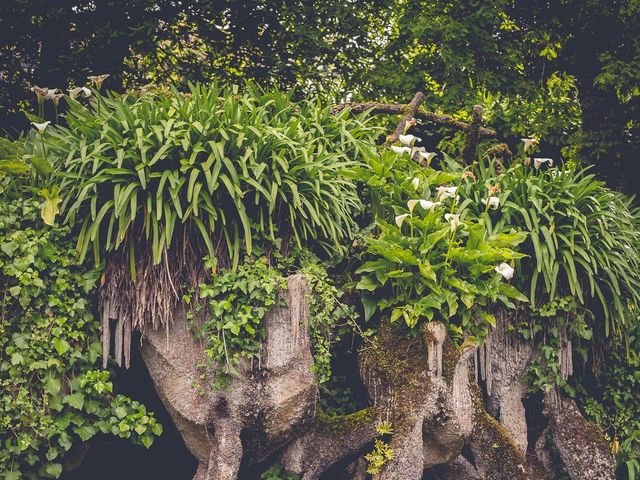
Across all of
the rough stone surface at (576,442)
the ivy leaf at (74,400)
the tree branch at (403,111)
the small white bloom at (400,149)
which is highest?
the tree branch at (403,111)

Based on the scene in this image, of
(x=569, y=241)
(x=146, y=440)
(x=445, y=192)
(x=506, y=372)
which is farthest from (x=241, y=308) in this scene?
(x=569, y=241)

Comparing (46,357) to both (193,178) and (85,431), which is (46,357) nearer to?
(85,431)

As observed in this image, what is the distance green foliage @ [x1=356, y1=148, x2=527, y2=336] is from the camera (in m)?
5.19

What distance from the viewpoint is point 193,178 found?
15.9 feet

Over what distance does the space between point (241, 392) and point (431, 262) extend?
161 cm

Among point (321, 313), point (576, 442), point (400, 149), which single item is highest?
point (400, 149)

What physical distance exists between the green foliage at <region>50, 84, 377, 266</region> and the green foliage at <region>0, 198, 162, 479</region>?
0.25 metres

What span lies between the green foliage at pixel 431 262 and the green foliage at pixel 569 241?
32 centimetres

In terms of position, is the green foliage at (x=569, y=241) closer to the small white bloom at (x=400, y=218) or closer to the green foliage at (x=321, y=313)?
the small white bloom at (x=400, y=218)

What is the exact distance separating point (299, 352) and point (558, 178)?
2.66 meters

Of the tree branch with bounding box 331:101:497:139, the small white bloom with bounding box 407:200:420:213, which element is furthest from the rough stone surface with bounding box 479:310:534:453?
the tree branch with bounding box 331:101:497:139

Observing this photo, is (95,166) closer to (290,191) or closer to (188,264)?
(188,264)

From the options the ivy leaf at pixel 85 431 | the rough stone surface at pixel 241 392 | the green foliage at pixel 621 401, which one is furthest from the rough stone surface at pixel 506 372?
the ivy leaf at pixel 85 431

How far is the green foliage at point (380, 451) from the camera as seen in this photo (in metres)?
4.99
